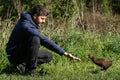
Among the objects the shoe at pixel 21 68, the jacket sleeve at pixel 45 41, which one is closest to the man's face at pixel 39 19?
the jacket sleeve at pixel 45 41

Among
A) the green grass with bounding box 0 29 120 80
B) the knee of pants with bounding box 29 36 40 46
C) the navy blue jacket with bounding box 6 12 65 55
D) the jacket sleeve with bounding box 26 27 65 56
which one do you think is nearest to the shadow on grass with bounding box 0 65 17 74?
the green grass with bounding box 0 29 120 80

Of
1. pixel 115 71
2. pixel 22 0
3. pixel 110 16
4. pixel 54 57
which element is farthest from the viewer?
pixel 110 16

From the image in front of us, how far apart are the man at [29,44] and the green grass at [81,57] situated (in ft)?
→ 0.78

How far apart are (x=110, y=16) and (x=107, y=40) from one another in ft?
21.9

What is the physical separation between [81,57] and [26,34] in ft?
6.39

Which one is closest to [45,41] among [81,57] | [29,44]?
[29,44]

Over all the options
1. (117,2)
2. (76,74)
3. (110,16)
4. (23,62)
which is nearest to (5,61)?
(23,62)

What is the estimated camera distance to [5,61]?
854 cm

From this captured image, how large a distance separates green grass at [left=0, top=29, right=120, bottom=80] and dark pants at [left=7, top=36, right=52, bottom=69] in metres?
0.24

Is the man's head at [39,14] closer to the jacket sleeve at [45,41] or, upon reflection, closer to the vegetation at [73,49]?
the jacket sleeve at [45,41]

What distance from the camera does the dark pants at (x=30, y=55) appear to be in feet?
24.8

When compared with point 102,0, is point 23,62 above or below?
above

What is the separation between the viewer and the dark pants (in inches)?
298

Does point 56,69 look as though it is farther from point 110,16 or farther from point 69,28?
point 110,16
